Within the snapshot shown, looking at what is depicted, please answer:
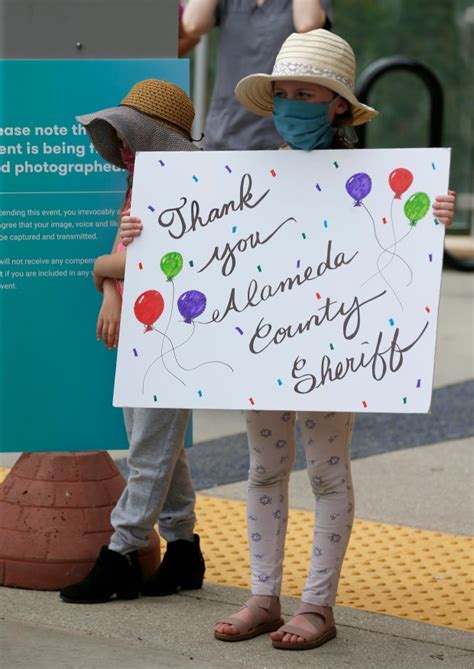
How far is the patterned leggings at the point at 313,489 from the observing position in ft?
12.0

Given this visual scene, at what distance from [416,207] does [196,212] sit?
0.57 metres

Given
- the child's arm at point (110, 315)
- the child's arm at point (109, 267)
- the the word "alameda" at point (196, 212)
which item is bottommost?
the child's arm at point (110, 315)

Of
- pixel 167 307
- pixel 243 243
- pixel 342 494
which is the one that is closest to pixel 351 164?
pixel 243 243

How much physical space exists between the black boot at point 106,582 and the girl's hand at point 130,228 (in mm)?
947

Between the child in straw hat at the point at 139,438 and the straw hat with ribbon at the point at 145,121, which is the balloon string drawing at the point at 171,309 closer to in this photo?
the child in straw hat at the point at 139,438

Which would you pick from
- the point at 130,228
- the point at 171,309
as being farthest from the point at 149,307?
the point at 130,228

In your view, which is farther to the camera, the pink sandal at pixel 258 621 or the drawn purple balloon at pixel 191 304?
the pink sandal at pixel 258 621

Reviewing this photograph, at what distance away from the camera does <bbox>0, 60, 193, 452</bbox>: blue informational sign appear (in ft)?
13.5

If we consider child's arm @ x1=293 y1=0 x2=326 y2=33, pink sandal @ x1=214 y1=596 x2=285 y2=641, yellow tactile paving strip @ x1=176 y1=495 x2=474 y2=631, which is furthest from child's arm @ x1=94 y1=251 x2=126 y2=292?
child's arm @ x1=293 y1=0 x2=326 y2=33

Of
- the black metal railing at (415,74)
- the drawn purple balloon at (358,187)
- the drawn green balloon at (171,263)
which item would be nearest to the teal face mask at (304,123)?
the drawn purple balloon at (358,187)

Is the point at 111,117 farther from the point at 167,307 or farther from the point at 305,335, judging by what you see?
the point at 305,335

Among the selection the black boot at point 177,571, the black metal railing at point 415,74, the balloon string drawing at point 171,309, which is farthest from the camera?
the black metal railing at point 415,74

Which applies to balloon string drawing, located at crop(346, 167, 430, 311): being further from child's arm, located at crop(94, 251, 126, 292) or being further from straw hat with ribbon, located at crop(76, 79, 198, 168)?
child's arm, located at crop(94, 251, 126, 292)

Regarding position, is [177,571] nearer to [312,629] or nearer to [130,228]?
[312,629]
